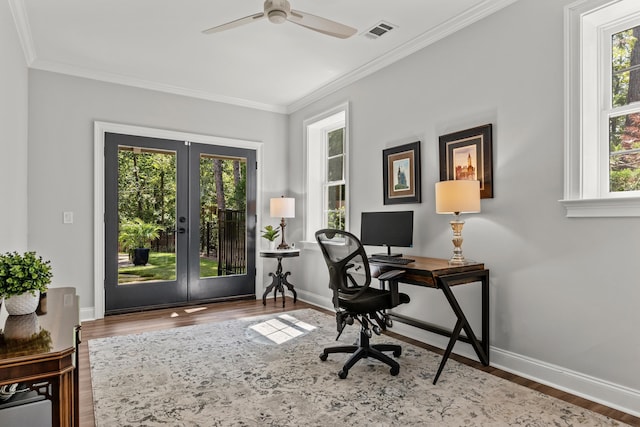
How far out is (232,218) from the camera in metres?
5.24

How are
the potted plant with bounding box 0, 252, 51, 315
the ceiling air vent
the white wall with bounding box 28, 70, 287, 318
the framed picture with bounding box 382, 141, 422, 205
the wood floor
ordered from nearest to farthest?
the potted plant with bounding box 0, 252, 51, 315, the wood floor, the ceiling air vent, the framed picture with bounding box 382, 141, 422, 205, the white wall with bounding box 28, 70, 287, 318

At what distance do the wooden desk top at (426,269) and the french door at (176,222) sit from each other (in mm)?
2737

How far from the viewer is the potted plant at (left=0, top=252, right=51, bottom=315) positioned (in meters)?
1.64

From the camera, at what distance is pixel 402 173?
147 inches

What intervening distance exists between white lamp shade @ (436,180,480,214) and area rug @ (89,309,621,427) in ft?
3.85

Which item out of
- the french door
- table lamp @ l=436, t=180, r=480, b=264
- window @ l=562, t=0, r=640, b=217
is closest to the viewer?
window @ l=562, t=0, r=640, b=217

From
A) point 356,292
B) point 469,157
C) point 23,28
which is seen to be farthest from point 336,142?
point 23,28

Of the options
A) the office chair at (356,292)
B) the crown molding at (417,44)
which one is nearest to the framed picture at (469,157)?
the crown molding at (417,44)

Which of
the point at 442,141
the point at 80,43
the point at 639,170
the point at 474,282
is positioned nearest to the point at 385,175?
the point at 442,141

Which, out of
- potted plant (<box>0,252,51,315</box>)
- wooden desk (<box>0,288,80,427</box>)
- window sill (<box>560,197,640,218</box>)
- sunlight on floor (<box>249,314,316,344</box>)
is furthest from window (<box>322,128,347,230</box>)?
wooden desk (<box>0,288,80,427</box>)

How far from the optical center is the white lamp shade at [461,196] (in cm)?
279

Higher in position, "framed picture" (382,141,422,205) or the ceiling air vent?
the ceiling air vent

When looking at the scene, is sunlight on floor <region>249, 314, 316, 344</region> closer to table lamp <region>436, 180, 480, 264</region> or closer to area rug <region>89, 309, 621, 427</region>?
area rug <region>89, 309, 621, 427</region>

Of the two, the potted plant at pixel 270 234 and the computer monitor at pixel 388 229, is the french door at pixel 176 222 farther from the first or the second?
the computer monitor at pixel 388 229
